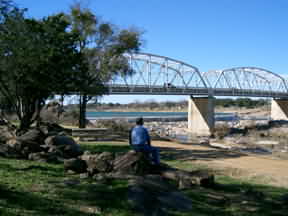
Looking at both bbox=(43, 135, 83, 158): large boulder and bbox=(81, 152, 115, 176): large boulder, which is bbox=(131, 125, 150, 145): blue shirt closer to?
bbox=(81, 152, 115, 176): large boulder

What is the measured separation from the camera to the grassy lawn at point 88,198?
18.3ft

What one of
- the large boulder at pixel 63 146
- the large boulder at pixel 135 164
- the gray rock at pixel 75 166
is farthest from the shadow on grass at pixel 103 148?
the large boulder at pixel 135 164

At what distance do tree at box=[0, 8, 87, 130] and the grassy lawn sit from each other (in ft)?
23.5

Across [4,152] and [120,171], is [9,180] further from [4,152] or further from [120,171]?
[4,152]

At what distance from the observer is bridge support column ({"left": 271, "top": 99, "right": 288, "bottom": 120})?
85.6 meters

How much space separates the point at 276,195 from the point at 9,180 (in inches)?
242

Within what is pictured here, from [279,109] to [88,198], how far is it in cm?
8875

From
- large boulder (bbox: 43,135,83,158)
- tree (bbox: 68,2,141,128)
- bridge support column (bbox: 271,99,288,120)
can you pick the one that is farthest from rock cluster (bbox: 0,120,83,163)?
bridge support column (bbox: 271,99,288,120)

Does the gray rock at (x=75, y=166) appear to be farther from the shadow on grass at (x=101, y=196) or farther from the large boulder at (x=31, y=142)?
the large boulder at (x=31, y=142)

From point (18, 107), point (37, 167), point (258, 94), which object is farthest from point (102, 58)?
point (258, 94)

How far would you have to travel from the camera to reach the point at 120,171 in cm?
837

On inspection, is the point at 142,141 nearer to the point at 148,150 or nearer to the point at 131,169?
Answer: the point at 148,150

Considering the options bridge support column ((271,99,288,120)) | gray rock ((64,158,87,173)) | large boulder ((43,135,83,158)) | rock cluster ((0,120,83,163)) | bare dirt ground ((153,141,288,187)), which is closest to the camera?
gray rock ((64,158,87,173))

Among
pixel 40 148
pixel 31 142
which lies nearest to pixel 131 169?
pixel 40 148
